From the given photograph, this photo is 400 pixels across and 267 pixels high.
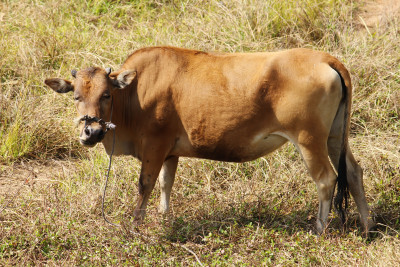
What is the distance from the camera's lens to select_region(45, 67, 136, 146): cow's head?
21.4 ft

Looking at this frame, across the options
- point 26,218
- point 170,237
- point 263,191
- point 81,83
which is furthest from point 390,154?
point 26,218

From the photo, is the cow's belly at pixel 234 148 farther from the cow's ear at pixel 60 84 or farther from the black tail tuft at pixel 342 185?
the cow's ear at pixel 60 84

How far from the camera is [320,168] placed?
672 centimetres

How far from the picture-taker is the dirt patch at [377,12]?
33.1 ft

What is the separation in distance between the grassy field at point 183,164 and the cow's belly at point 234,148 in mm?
688

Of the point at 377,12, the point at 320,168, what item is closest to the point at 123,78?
the point at 320,168

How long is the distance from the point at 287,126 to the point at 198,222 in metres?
1.43

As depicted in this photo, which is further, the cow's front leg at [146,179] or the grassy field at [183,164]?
the cow's front leg at [146,179]

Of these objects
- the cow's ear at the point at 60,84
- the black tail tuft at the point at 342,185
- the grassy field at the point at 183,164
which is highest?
the cow's ear at the point at 60,84

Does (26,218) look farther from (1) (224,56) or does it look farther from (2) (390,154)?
(2) (390,154)

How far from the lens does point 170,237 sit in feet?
22.7

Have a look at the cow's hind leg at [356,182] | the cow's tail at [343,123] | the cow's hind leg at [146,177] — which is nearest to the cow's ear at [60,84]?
the cow's hind leg at [146,177]

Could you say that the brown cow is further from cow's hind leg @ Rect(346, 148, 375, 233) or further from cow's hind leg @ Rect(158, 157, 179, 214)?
cow's hind leg @ Rect(158, 157, 179, 214)

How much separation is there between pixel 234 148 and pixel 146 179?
0.96 metres
